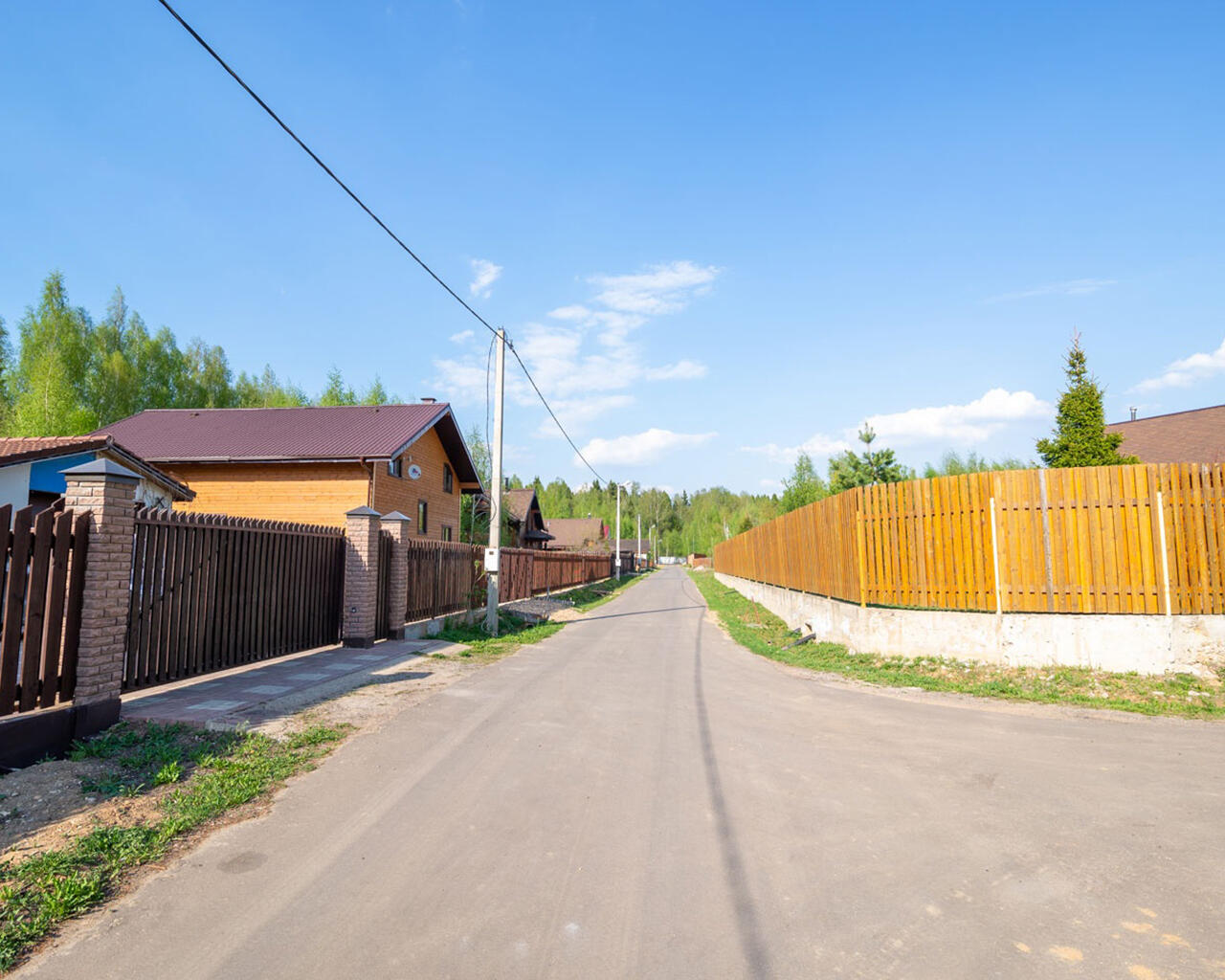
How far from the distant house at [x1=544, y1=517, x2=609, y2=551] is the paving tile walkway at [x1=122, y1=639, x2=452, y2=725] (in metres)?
64.8

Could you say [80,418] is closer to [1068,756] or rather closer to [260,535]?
[260,535]

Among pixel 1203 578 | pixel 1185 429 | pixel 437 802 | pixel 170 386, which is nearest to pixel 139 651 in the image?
pixel 437 802

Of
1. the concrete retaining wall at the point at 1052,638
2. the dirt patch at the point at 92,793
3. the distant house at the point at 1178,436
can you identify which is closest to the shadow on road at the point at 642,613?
the concrete retaining wall at the point at 1052,638

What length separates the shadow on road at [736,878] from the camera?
2.72 m

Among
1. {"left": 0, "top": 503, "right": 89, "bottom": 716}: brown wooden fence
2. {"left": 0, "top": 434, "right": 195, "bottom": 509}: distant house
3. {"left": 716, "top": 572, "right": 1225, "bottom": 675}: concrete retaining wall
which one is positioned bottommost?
{"left": 716, "top": 572, "right": 1225, "bottom": 675}: concrete retaining wall

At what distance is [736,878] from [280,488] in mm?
20332

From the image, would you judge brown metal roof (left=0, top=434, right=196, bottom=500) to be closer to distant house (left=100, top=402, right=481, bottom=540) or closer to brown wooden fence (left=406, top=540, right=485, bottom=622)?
distant house (left=100, top=402, right=481, bottom=540)

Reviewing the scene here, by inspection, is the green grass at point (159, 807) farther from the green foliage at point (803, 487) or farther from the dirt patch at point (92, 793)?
the green foliage at point (803, 487)

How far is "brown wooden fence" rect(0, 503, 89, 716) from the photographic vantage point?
15.5 feet

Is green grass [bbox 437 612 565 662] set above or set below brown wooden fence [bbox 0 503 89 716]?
below

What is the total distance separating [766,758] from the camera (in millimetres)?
5508

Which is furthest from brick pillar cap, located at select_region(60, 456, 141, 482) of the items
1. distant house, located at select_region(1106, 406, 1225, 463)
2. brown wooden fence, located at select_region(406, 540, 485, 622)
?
distant house, located at select_region(1106, 406, 1225, 463)

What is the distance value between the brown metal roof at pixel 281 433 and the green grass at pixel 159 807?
14307 mm

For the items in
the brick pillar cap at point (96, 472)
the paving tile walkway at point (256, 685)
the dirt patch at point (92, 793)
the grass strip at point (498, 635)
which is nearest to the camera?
the dirt patch at point (92, 793)
